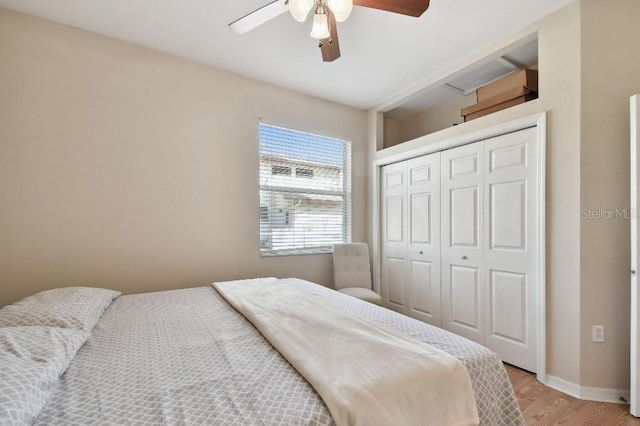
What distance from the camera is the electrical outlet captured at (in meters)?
1.91

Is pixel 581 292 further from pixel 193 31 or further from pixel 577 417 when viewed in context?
pixel 193 31

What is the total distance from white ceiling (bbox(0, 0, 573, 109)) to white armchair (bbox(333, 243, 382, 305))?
1.82 meters

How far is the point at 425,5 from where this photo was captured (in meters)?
Answer: 1.39

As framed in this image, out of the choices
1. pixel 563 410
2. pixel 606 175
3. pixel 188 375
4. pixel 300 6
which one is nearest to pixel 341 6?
pixel 300 6

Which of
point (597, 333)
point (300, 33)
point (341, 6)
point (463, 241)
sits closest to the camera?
point (341, 6)

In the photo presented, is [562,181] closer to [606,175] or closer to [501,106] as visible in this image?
[606,175]

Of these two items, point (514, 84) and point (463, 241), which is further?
point (463, 241)

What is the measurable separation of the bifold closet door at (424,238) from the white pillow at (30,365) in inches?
109

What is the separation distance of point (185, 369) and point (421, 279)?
102 inches

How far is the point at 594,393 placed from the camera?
1.91 m

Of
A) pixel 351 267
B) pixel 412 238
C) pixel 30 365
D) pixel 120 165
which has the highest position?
pixel 120 165

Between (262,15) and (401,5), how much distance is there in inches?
28.6

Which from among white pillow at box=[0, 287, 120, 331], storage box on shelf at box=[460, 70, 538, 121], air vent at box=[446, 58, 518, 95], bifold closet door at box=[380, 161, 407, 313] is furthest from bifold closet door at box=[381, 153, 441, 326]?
white pillow at box=[0, 287, 120, 331]

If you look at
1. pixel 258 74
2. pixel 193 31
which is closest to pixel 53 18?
pixel 193 31
